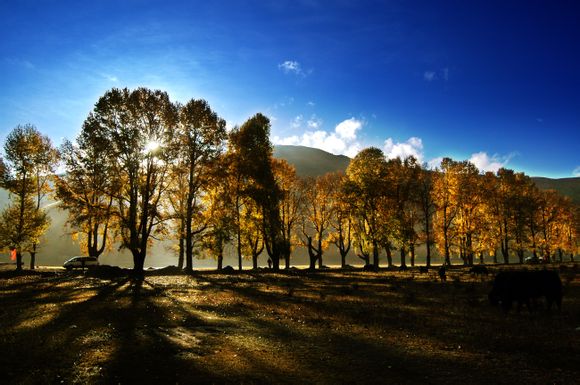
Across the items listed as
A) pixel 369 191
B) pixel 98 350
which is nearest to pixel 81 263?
pixel 369 191

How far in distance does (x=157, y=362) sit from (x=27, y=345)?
Result: 17.2 feet

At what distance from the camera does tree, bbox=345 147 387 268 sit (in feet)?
175

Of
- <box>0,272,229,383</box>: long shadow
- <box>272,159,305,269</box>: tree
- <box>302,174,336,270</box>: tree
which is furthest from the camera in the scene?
<box>302,174,336,270</box>: tree

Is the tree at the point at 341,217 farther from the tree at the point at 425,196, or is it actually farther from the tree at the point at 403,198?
the tree at the point at 425,196

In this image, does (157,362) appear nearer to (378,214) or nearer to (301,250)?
(378,214)

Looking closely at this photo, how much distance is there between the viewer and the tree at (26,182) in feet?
151

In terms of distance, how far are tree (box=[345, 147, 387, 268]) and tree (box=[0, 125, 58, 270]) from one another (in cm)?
4056

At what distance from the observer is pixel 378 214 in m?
56.2

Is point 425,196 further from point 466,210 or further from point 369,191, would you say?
point 369,191

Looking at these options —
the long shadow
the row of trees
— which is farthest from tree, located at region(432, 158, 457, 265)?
the long shadow

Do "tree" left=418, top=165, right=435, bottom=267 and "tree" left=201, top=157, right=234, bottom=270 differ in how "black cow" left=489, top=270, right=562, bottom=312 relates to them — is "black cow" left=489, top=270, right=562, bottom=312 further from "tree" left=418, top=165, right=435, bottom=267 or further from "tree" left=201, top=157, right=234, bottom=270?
"tree" left=418, top=165, right=435, bottom=267

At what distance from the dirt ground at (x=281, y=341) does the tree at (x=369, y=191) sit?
30.4 meters

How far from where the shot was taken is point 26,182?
47812 millimetres

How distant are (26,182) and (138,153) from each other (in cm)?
2262
